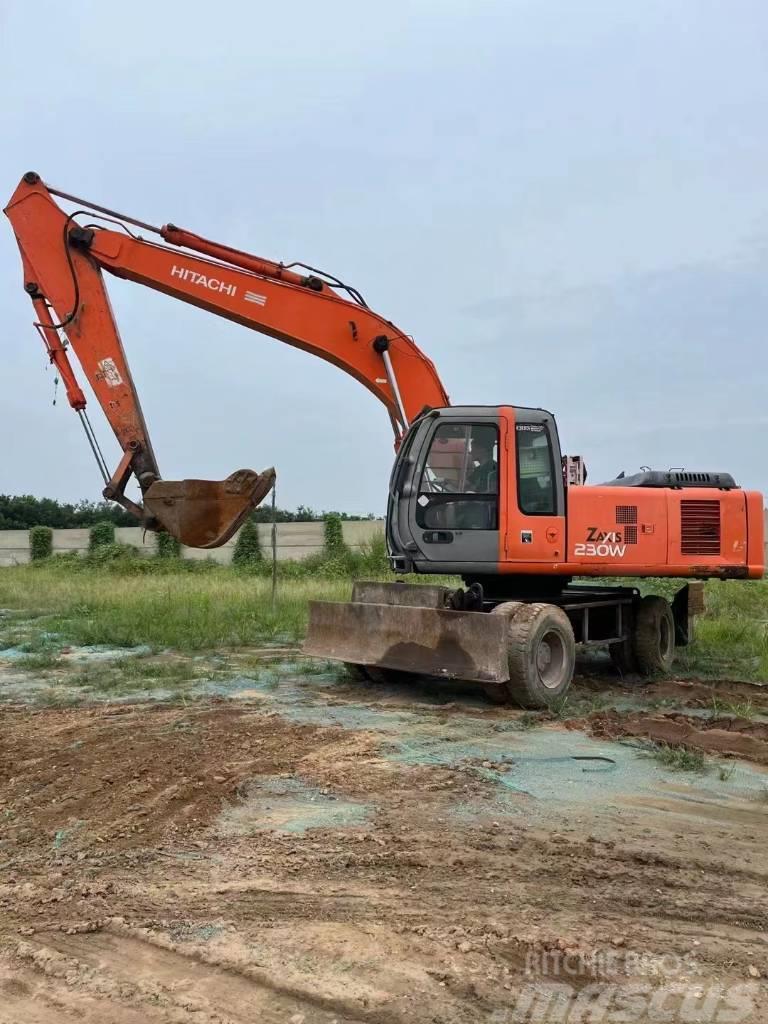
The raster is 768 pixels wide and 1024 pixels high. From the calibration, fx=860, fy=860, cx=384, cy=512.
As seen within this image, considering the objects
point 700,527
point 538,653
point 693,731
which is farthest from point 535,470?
point 693,731

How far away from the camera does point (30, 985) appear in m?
2.80

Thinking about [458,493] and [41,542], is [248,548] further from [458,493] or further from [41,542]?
[458,493]

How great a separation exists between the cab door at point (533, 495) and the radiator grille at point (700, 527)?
4.24 feet

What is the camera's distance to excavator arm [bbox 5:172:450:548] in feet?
27.0

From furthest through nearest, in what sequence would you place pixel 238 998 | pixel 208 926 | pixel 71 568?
pixel 71 568 → pixel 208 926 → pixel 238 998

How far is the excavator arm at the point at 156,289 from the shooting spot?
8242 millimetres

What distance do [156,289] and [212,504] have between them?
2.57 meters

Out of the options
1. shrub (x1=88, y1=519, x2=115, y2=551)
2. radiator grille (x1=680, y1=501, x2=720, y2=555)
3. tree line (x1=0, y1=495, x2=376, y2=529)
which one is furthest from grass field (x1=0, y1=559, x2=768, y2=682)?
tree line (x1=0, y1=495, x2=376, y2=529)

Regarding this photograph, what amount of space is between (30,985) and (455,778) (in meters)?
2.75

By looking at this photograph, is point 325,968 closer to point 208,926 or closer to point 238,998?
point 238,998

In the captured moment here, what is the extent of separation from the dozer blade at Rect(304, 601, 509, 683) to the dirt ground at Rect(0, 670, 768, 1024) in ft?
2.31

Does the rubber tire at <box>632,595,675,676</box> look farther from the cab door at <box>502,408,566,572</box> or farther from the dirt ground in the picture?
the dirt ground

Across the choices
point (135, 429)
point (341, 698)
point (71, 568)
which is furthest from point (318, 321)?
point (71, 568)

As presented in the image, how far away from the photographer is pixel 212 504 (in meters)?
7.59
